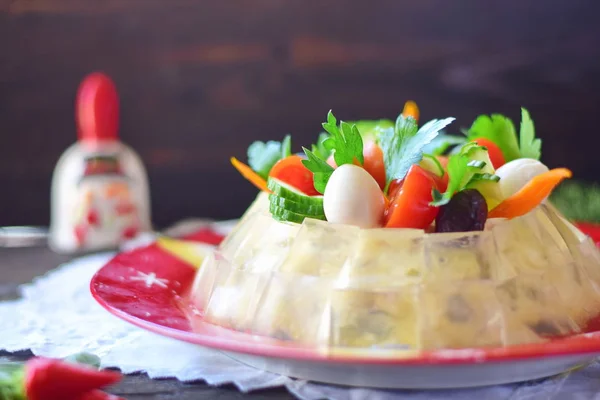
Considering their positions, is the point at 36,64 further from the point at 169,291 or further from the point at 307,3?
the point at 169,291

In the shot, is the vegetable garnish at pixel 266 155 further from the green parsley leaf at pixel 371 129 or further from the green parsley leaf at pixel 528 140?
the green parsley leaf at pixel 528 140

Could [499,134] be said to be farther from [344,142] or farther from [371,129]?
[344,142]

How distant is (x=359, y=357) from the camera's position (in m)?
0.85

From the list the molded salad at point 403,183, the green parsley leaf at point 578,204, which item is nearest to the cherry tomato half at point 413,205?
the molded salad at point 403,183

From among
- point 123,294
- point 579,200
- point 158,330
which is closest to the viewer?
point 158,330

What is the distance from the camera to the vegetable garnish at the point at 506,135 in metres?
1.38

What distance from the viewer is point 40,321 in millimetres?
1381

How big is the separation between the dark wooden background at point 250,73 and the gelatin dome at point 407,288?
5.91 ft

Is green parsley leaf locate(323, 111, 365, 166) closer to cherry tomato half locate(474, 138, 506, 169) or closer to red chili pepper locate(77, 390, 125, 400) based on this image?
cherry tomato half locate(474, 138, 506, 169)

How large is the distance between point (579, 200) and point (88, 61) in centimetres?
199

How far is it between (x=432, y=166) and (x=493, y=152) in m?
0.19

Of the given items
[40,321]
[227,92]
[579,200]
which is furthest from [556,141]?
[40,321]

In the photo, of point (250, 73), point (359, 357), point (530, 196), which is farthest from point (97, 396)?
point (250, 73)

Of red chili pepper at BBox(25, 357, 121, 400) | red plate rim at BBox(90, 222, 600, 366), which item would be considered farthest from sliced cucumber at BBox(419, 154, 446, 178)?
red chili pepper at BBox(25, 357, 121, 400)
